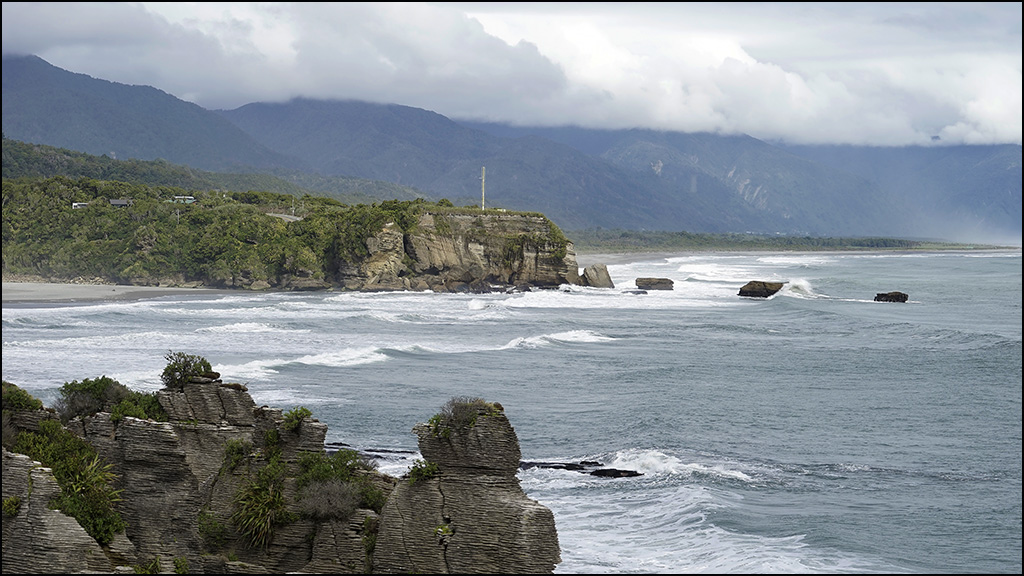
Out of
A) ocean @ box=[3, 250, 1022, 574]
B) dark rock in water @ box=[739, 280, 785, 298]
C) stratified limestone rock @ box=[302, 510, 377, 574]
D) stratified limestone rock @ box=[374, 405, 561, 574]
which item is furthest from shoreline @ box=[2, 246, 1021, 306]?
stratified limestone rock @ box=[374, 405, 561, 574]

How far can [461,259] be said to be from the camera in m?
97.1

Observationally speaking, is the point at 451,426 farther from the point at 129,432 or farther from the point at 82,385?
the point at 82,385

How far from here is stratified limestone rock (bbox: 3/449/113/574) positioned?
51.6 feet

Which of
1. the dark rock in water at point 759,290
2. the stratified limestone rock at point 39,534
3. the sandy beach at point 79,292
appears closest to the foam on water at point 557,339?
the dark rock in water at point 759,290

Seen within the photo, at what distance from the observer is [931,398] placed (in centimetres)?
3722

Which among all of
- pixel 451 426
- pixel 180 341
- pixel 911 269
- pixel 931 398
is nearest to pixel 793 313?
pixel 931 398

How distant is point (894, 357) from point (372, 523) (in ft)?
120

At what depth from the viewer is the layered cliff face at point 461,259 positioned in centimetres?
9388

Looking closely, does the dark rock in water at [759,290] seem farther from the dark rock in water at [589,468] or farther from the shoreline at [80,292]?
the dark rock in water at [589,468]

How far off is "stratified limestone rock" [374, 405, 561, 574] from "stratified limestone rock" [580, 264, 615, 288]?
261ft

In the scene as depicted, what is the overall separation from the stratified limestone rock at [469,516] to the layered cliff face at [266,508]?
0.02 m

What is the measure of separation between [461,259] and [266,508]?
260ft

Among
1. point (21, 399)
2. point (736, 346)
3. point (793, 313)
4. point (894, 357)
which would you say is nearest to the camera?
point (21, 399)

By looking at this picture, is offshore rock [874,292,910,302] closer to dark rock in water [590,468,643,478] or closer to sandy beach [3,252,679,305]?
sandy beach [3,252,679,305]
